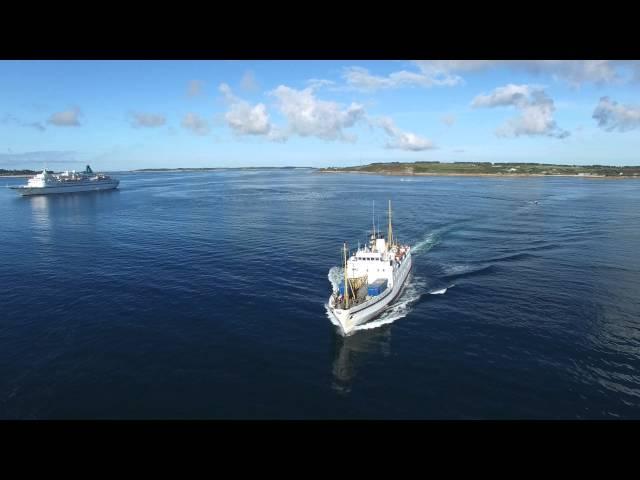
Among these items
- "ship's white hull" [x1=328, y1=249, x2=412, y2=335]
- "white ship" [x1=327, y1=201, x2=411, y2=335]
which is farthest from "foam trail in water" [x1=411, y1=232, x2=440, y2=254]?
"ship's white hull" [x1=328, y1=249, x2=412, y2=335]

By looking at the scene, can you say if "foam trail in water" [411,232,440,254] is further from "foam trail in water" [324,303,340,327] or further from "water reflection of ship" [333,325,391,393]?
"water reflection of ship" [333,325,391,393]

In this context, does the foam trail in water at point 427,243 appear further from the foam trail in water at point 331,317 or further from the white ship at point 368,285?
the foam trail in water at point 331,317

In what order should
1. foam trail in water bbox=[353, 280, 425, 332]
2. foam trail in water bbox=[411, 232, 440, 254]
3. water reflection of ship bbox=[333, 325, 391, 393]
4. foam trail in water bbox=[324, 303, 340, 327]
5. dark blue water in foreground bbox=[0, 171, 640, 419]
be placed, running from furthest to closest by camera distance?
1. foam trail in water bbox=[411, 232, 440, 254]
2. foam trail in water bbox=[353, 280, 425, 332]
3. foam trail in water bbox=[324, 303, 340, 327]
4. water reflection of ship bbox=[333, 325, 391, 393]
5. dark blue water in foreground bbox=[0, 171, 640, 419]

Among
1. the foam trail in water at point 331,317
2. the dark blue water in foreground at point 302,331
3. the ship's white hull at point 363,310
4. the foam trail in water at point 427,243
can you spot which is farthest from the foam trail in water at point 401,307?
the foam trail in water at point 427,243

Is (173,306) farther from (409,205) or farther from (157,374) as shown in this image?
(409,205)

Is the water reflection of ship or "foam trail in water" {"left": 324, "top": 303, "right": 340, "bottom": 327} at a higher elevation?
"foam trail in water" {"left": 324, "top": 303, "right": 340, "bottom": 327}

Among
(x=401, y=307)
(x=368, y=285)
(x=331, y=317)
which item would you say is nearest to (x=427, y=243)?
(x=368, y=285)

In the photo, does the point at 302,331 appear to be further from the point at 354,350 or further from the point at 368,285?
the point at 368,285
